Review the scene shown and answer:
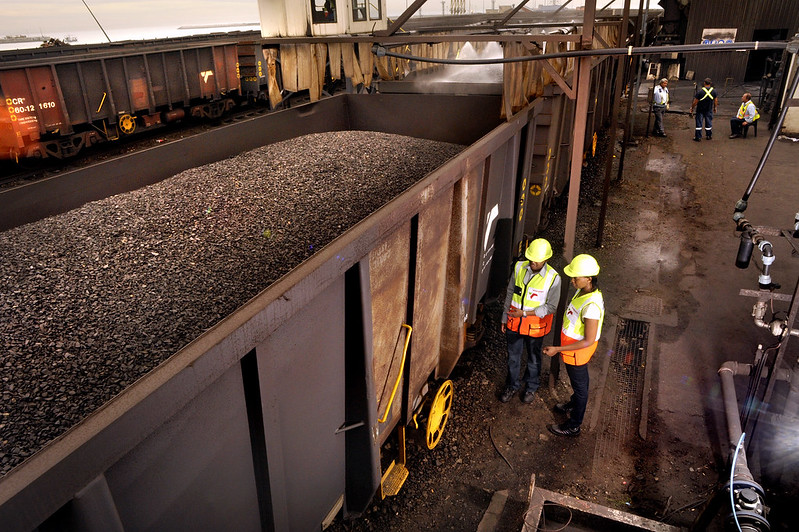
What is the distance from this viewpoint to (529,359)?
4.80 meters

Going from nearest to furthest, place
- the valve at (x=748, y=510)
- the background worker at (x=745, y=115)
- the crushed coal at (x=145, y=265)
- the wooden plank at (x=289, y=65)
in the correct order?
the crushed coal at (x=145, y=265) < the valve at (x=748, y=510) < the wooden plank at (x=289, y=65) < the background worker at (x=745, y=115)

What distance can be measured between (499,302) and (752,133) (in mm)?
12584

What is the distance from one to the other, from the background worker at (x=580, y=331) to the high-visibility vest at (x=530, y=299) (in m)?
0.24

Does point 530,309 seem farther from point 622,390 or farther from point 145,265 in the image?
point 145,265

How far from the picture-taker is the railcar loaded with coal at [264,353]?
153 centimetres

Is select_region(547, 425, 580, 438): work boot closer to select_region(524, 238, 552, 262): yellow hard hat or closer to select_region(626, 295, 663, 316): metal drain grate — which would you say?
select_region(524, 238, 552, 262): yellow hard hat

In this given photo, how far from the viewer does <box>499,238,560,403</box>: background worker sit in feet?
14.3


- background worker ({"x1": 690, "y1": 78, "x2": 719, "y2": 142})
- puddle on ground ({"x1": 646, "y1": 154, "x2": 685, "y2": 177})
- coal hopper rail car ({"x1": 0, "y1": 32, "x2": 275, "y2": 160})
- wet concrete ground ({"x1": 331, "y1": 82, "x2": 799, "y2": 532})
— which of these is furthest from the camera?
background worker ({"x1": 690, "y1": 78, "x2": 719, "y2": 142})

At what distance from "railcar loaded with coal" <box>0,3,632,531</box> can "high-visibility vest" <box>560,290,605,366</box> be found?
2.79ft

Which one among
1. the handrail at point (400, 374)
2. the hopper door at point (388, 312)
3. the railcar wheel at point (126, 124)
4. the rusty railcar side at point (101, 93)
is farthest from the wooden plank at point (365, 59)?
the railcar wheel at point (126, 124)

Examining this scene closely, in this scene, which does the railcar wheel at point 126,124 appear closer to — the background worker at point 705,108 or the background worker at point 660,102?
the background worker at point 660,102

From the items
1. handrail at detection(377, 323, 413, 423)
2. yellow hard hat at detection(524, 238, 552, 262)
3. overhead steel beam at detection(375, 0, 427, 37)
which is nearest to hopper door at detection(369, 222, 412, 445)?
handrail at detection(377, 323, 413, 423)

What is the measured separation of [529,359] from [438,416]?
1.22 meters

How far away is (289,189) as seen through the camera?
13.5ft
